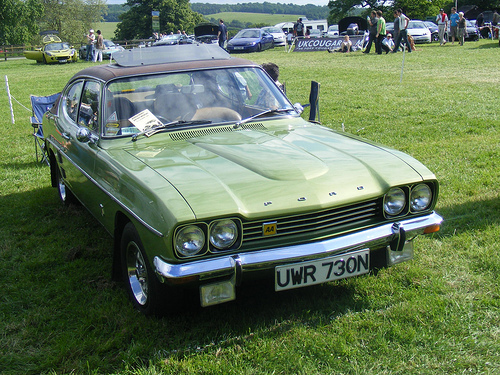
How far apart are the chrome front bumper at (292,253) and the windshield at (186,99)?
157 centimetres

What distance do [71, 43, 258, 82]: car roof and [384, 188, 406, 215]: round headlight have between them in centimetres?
202

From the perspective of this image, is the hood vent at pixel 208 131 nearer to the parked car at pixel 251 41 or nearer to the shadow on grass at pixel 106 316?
the shadow on grass at pixel 106 316

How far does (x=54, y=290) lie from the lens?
12.3 ft

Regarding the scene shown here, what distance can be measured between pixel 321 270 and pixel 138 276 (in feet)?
4.03

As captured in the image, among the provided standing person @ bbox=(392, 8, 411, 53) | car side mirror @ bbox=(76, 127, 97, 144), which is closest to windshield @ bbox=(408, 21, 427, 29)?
standing person @ bbox=(392, 8, 411, 53)

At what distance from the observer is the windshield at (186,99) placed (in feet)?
13.1

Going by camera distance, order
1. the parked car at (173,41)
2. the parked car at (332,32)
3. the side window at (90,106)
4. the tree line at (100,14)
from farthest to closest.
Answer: the tree line at (100,14)
the parked car at (332,32)
the parked car at (173,41)
the side window at (90,106)

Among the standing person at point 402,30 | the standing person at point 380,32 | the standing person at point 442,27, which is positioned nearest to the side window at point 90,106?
the standing person at point 380,32

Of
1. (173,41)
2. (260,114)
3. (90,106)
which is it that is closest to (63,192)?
(90,106)

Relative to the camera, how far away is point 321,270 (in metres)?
2.92

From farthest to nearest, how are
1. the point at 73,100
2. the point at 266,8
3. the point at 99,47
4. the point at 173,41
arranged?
the point at 266,8 < the point at 173,41 < the point at 99,47 < the point at 73,100

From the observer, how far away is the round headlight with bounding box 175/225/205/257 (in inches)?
108

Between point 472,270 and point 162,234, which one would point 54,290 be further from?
point 472,270

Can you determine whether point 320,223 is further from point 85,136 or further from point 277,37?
point 277,37
